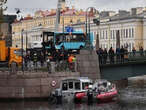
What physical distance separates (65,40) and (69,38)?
648 millimetres

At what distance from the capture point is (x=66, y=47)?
59844 millimetres

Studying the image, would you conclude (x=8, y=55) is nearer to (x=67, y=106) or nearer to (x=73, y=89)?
(x=73, y=89)

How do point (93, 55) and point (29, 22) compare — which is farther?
point (29, 22)

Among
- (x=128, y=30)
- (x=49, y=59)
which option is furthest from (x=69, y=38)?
(x=128, y=30)

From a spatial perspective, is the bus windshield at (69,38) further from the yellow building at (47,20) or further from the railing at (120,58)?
the yellow building at (47,20)

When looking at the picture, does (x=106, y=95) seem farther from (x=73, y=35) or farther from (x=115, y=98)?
(x=73, y=35)

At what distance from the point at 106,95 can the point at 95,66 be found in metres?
4.61

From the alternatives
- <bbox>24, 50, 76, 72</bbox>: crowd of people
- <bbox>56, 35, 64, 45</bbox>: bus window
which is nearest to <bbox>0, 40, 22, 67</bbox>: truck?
<bbox>24, 50, 76, 72</bbox>: crowd of people

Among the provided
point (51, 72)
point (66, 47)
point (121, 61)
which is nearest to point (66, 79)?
point (51, 72)

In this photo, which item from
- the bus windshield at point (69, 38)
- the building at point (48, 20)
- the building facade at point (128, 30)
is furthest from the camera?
the building at point (48, 20)

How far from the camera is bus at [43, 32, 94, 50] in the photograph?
5988 centimetres

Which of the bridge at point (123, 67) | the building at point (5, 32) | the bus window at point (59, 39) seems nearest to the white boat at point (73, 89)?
the bridge at point (123, 67)

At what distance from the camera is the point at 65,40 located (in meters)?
61.7

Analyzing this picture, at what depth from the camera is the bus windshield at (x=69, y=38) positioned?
6172 cm
